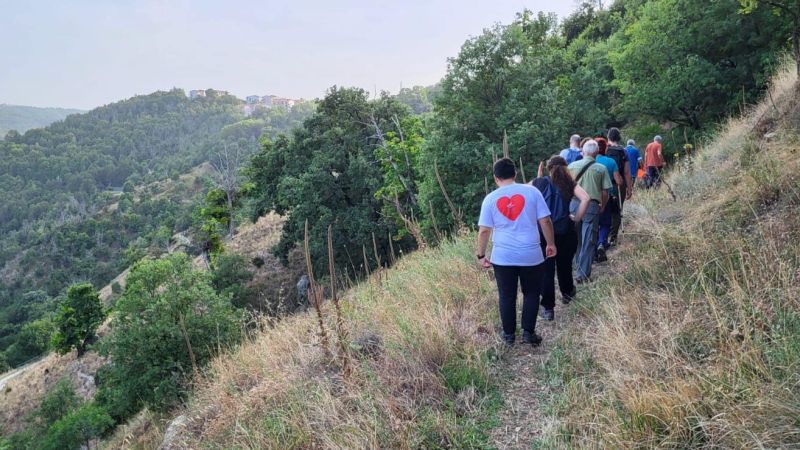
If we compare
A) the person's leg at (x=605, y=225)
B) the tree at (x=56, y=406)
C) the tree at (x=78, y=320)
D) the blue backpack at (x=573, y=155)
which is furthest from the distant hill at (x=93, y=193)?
the person's leg at (x=605, y=225)

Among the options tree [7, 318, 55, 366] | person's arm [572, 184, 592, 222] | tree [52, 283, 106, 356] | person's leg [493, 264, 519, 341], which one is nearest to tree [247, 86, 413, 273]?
person's arm [572, 184, 592, 222]

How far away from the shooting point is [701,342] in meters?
2.67

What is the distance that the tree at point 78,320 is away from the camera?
3384cm

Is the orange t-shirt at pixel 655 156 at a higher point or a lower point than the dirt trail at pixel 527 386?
higher

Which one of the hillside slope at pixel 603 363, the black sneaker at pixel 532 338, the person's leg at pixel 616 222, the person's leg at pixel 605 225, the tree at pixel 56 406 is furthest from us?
the tree at pixel 56 406

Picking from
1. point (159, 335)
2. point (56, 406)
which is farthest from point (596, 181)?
point (56, 406)

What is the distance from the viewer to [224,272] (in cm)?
2655

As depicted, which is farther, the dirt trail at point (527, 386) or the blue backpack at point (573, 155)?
the blue backpack at point (573, 155)

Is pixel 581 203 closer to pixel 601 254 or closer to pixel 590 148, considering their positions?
pixel 590 148

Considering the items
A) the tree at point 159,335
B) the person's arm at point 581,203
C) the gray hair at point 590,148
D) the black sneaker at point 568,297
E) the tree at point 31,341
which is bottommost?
the tree at point 31,341

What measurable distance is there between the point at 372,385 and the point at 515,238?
1.70 meters

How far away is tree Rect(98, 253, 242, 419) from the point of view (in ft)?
50.4

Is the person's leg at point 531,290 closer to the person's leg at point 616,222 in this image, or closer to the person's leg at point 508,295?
the person's leg at point 508,295

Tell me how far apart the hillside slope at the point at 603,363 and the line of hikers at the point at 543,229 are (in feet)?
1.05
